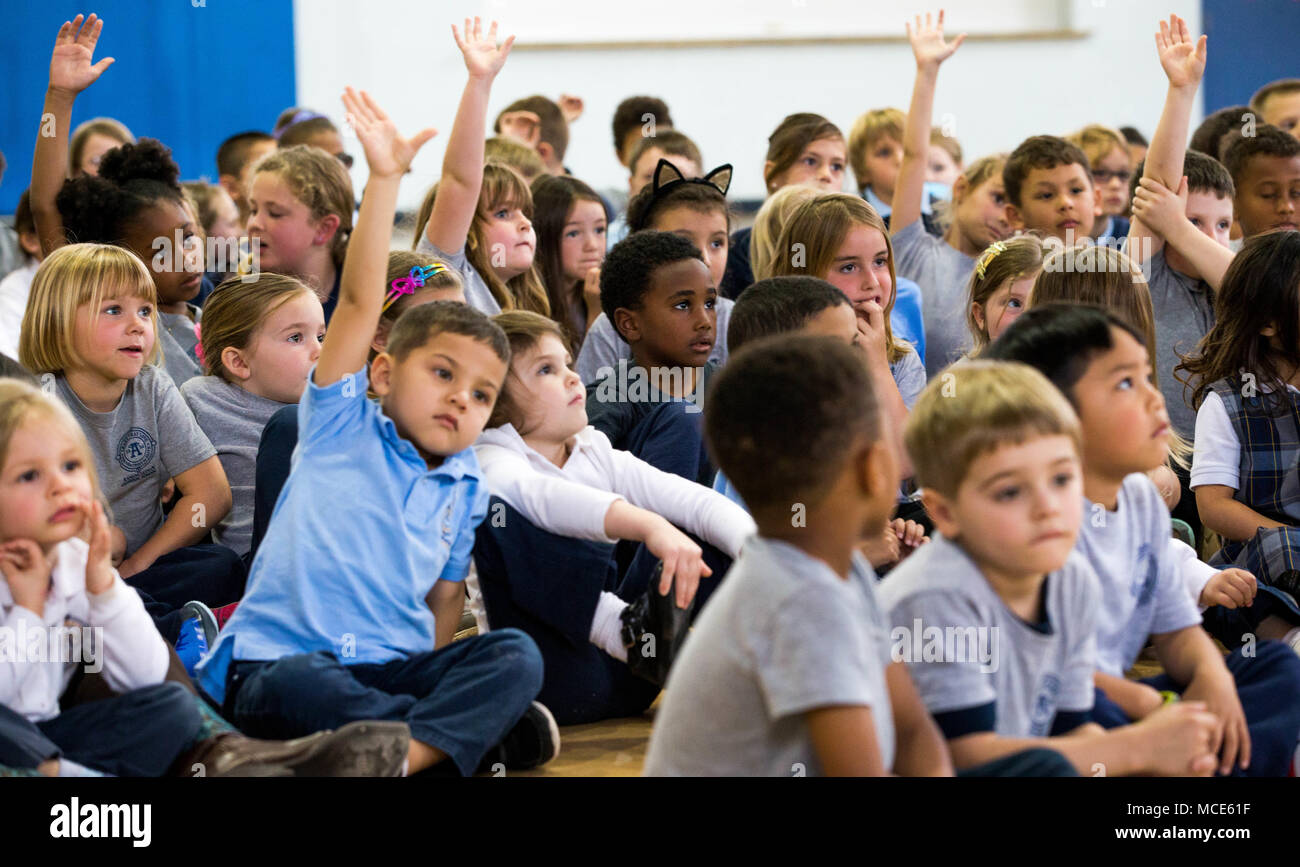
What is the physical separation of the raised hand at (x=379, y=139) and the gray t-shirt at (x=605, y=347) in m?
1.05

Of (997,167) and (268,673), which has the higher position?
(997,167)

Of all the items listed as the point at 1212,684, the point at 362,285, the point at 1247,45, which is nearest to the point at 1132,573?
the point at 1212,684

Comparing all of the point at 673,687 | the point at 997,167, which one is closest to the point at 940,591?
the point at 673,687

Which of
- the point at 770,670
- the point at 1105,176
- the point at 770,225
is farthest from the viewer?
the point at 1105,176

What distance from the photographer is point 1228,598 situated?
6.95 feet

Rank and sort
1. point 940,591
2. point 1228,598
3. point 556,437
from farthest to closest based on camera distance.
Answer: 1. point 556,437
2. point 1228,598
3. point 940,591

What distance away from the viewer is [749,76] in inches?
289

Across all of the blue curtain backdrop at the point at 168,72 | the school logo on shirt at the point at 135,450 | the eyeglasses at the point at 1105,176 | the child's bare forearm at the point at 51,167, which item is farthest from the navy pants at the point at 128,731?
the blue curtain backdrop at the point at 168,72

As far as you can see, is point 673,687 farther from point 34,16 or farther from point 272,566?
point 34,16

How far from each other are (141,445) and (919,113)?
1980 millimetres

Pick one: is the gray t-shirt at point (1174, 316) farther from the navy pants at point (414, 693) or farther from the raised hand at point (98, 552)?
the raised hand at point (98, 552)

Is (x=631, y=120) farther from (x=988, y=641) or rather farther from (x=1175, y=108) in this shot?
(x=988, y=641)
